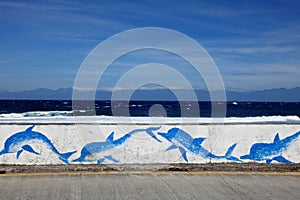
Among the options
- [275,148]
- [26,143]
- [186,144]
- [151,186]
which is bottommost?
[151,186]

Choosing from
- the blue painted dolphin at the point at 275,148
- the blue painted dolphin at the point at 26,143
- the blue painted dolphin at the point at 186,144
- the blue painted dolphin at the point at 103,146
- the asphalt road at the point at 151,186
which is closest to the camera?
the asphalt road at the point at 151,186

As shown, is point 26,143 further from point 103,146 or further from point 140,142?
point 140,142

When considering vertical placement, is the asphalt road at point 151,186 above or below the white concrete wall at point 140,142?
below

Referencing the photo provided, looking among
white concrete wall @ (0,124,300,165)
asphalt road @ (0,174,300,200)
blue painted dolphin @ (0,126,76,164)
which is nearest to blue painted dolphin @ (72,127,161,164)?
white concrete wall @ (0,124,300,165)

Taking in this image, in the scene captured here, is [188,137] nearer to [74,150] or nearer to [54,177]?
[74,150]

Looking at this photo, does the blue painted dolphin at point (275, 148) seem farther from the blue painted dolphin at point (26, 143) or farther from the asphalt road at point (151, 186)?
the blue painted dolphin at point (26, 143)

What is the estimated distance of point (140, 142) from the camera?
814 cm

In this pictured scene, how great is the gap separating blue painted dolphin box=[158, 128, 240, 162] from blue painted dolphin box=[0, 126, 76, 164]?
2218 millimetres

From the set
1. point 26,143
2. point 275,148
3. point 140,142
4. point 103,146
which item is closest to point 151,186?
point 140,142

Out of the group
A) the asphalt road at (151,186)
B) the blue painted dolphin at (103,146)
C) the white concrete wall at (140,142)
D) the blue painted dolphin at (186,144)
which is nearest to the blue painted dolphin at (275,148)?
the white concrete wall at (140,142)

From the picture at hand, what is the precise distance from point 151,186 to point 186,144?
79.1 inches

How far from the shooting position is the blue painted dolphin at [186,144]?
26.9 ft

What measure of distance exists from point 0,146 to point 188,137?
4048 millimetres

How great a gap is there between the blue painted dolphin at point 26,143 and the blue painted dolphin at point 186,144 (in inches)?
87.3
